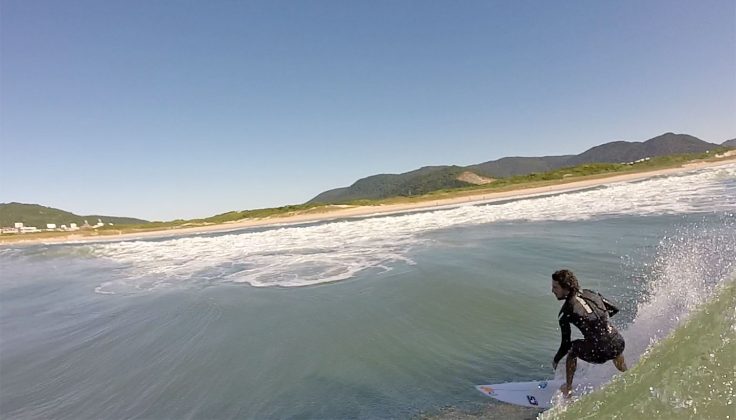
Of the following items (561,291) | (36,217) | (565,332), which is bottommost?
(565,332)

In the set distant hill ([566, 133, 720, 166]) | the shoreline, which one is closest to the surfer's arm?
the shoreline

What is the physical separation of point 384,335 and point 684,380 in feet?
18.3

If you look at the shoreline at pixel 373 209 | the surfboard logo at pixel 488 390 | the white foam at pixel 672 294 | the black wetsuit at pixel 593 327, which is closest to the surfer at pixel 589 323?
the black wetsuit at pixel 593 327

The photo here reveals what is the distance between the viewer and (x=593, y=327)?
4.70 meters

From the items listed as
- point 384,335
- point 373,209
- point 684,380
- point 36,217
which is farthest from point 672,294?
point 36,217

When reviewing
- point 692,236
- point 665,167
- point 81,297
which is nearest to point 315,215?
point 81,297

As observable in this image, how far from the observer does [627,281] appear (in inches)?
392

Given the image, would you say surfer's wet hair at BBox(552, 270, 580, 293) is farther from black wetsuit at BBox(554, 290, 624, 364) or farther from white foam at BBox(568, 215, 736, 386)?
white foam at BBox(568, 215, 736, 386)

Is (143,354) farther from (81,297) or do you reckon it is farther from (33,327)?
(81,297)

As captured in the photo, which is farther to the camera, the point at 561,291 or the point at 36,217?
the point at 36,217

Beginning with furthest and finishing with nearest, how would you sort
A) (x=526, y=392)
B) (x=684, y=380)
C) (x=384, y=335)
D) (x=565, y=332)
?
(x=384, y=335)
(x=526, y=392)
(x=565, y=332)
(x=684, y=380)

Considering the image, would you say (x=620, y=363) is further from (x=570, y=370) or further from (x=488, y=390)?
(x=488, y=390)

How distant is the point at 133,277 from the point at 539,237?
63.9ft

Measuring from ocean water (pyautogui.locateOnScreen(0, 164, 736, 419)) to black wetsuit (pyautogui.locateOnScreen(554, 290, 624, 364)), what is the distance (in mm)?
347
